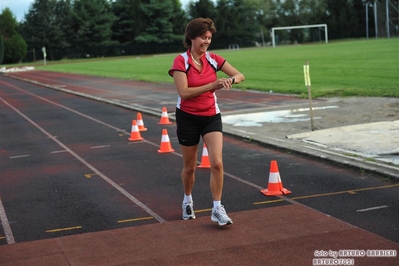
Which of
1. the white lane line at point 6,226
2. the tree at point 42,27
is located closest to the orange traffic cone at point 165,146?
the white lane line at point 6,226

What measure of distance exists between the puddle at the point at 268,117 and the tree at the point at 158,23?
83643mm

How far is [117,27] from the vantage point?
4154 inches

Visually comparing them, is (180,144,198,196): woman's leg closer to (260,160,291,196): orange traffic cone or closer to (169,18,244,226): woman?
(169,18,244,226): woman

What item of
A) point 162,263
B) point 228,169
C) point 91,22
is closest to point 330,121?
Result: point 228,169

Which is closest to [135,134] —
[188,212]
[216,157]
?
[188,212]

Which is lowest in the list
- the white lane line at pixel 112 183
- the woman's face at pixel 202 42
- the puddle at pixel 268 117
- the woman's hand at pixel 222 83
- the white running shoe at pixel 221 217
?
the white lane line at pixel 112 183

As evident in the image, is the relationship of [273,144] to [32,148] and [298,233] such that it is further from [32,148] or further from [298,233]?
[298,233]

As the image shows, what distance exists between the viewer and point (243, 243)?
6.53 meters

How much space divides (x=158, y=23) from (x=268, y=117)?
87.3 meters

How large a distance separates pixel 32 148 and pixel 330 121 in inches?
252

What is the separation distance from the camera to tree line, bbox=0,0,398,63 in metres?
98.9

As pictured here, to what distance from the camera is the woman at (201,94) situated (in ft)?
22.9

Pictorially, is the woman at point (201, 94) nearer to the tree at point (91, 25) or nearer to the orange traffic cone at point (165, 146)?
the orange traffic cone at point (165, 146)

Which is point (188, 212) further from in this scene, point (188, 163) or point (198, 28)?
point (198, 28)
